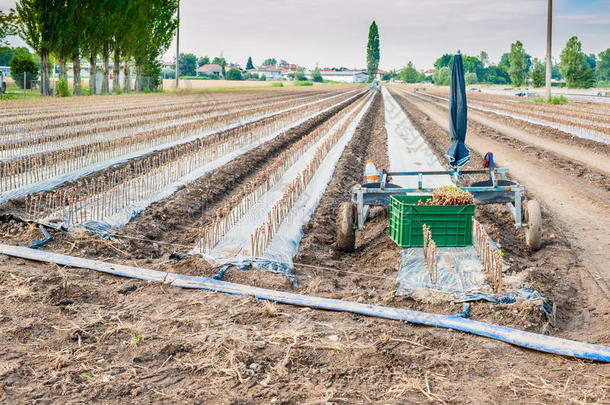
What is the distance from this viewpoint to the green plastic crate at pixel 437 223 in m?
6.46

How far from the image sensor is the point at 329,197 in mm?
9703

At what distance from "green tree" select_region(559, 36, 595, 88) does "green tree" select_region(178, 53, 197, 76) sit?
66192mm

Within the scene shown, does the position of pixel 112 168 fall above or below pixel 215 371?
above

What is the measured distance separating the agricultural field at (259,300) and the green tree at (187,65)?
324 feet

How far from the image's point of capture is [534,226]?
22.9 ft

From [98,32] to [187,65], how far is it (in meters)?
73.7

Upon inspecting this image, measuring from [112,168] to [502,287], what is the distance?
8.75 metres

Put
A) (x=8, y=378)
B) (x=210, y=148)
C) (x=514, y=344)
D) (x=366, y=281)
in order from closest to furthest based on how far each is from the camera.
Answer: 1. (x=8, y=378)
2. (x=514, y=344)
3. (x=366, y=281)
4. (x=210, y=148)

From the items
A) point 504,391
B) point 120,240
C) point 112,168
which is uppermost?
Answer: point 112,168

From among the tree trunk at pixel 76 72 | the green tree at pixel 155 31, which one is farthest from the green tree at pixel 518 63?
the tree trunk at pixel 76 72

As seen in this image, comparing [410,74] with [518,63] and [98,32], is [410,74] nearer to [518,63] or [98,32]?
[518,63]

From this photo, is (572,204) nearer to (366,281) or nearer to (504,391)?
(366,281)

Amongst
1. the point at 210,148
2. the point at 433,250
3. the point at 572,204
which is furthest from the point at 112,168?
the point at 572,204

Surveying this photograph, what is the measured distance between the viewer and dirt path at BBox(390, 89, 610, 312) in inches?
251
